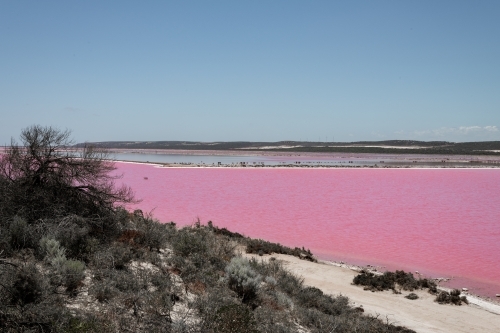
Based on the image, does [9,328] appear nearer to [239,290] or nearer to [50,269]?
[50,269]

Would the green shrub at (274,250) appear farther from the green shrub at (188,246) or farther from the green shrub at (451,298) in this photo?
the green shrub at (188,246)

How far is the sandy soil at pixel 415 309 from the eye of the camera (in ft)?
26.1

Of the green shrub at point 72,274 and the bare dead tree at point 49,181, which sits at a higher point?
the bare dead tree at point 49,181

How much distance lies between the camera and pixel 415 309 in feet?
29.3

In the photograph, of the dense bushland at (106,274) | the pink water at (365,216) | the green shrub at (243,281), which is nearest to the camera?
the dense bushland at (106,274)

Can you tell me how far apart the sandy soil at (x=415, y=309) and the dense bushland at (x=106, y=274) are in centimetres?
98

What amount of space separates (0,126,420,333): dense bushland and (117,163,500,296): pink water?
5.30 meters

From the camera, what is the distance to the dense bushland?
16.3 ft

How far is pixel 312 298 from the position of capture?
824 centimetres

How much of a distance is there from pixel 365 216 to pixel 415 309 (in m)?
11.1

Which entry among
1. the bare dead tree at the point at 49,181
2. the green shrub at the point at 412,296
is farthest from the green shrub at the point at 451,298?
the bare dead tree at the point at 49,181

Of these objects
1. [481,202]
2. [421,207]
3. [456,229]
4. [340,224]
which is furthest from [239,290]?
[481,202]

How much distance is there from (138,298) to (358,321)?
3665 mm

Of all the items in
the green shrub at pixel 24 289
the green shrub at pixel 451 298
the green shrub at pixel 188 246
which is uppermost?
the green shrub at pixel 24 289
